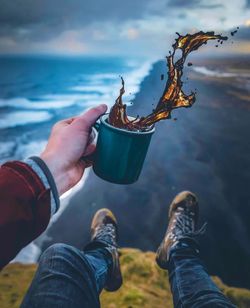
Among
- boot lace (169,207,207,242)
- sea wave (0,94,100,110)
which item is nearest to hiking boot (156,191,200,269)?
boot lace (169,207,207,242)

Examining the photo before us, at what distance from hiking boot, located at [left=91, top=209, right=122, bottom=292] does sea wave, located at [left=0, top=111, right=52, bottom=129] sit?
416cm

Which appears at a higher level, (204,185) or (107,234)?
(204,185)

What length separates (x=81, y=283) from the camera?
1.28m

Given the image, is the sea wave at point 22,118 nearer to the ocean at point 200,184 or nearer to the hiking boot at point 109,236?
the ocean at point 200,184

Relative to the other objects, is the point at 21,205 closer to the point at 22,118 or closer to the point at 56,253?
the point at 56,253

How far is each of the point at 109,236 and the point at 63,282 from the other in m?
0.96

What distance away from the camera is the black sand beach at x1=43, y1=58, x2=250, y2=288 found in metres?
2.26

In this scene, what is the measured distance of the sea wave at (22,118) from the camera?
20.1 ft

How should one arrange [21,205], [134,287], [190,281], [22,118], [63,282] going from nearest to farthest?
[21,205] → [63,282] → [190,281] → [134,287] → [22,118]

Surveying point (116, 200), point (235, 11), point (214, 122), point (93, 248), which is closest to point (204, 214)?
point (116, 200)

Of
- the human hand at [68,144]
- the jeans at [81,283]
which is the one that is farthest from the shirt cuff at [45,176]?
the jeans at [81,283]

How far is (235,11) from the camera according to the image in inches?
93.4

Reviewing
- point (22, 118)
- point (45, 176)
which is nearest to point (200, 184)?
point (45, 176)

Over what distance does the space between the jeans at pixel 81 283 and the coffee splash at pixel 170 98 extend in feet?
2.09
